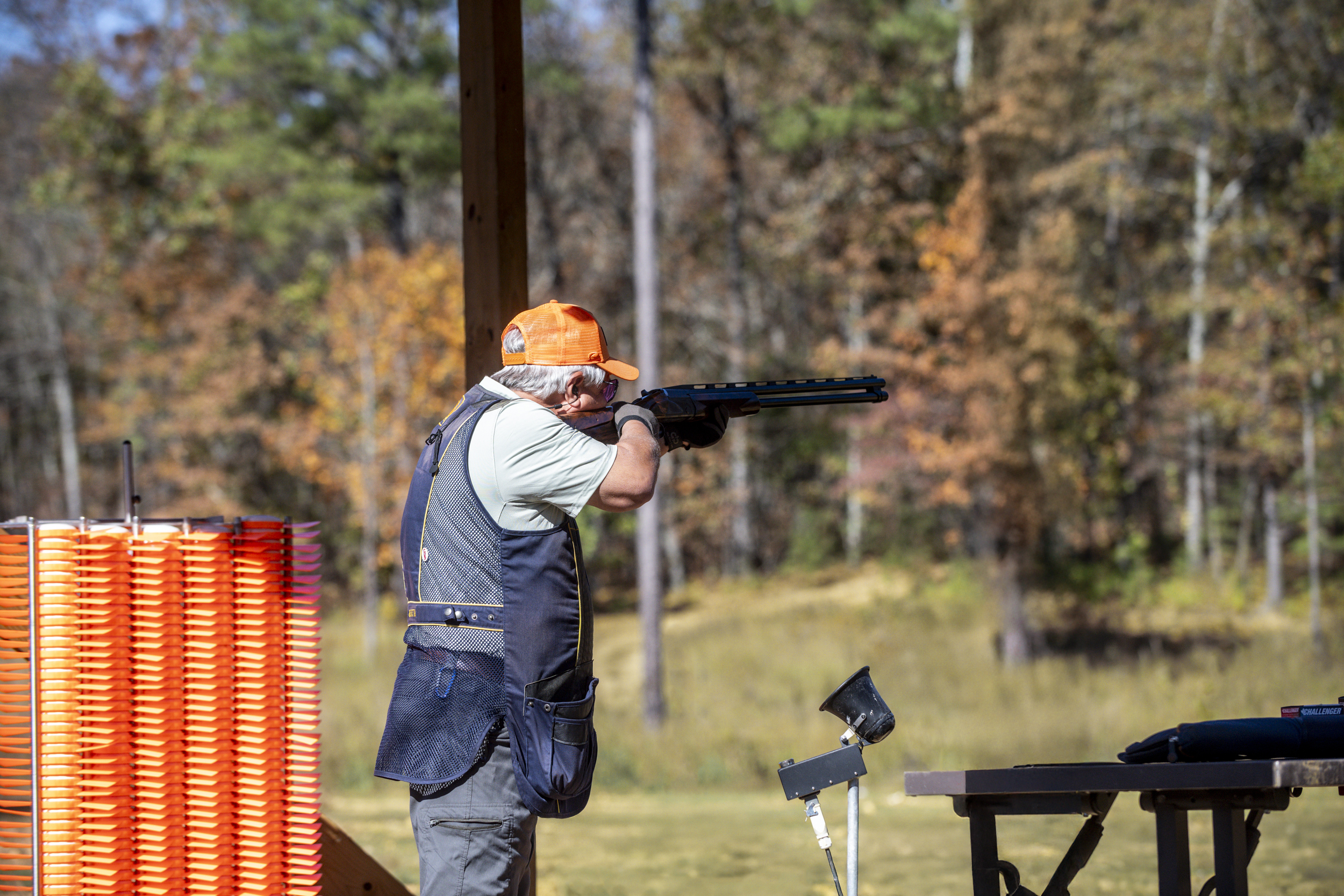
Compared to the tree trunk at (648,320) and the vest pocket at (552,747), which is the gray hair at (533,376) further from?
the tree trunk at (648,320)

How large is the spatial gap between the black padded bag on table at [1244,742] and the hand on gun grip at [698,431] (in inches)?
54.4

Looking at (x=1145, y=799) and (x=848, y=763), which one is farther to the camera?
(x=1145, y=799)

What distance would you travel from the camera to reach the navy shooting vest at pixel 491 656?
8.54 feet

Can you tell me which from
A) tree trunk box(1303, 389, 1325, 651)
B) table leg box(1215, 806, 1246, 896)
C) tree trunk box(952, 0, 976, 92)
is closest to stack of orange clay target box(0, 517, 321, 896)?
table leg box(1215, 806, 1246, 896)

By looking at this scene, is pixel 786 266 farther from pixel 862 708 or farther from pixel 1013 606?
pixel 862 708

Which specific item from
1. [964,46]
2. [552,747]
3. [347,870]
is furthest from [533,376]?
[964,46]

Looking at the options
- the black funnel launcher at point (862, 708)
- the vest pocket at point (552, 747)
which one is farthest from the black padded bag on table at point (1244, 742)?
the vest pocket at point (552, 747)

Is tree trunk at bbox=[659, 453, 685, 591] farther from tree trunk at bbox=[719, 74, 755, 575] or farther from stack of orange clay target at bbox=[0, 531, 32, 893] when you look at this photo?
stack of orange clay target at bbox=[0, 531, 32, 893]

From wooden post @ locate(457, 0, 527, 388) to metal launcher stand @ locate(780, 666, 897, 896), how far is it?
1.54 meters

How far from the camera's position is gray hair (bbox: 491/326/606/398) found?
2832mm

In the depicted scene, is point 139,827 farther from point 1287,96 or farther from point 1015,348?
point 1287,96

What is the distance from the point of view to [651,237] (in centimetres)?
1149

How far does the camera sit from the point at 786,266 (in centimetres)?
2220

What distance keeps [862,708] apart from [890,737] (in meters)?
7.32
